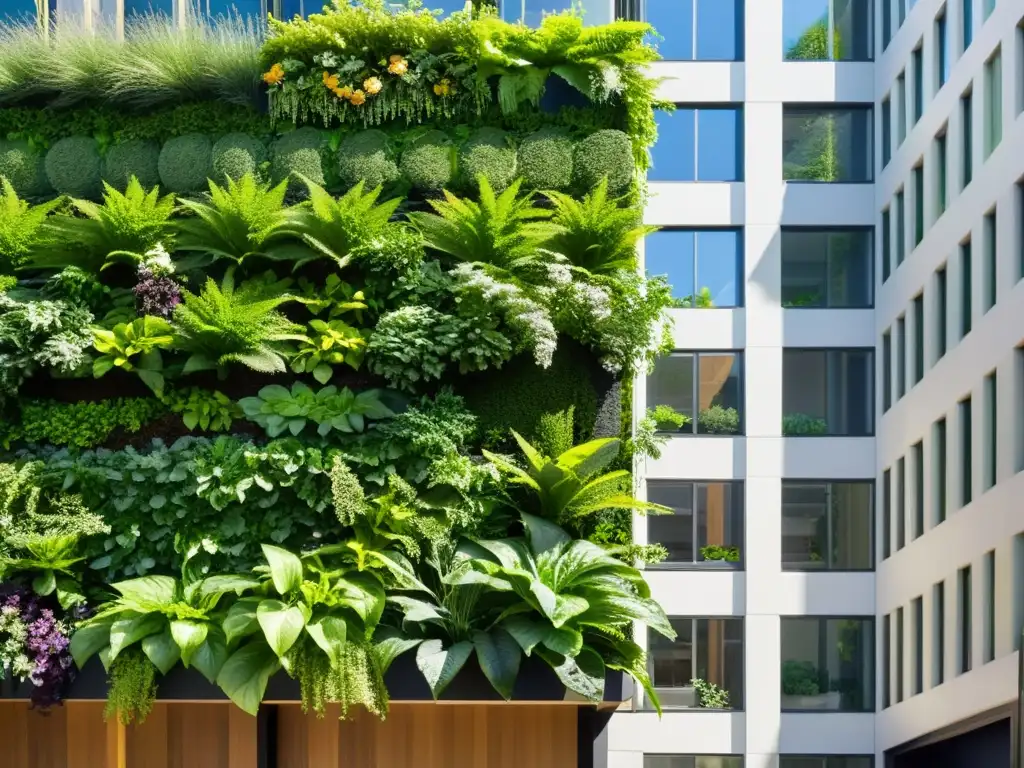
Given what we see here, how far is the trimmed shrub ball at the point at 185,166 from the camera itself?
45.7 ft

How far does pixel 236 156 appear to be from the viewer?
45.5ft

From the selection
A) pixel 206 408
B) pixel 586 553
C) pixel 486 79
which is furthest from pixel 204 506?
pixel 486 79

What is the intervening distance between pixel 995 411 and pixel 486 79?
12.2 metres

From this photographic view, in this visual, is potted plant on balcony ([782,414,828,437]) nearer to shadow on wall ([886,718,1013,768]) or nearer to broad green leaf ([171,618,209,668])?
shadow on wall ([886,718,1013,768])

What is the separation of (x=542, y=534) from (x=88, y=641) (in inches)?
145

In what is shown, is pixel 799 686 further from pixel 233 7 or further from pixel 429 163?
pixel 429 163

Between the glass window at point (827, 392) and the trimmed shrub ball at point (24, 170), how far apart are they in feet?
66.5

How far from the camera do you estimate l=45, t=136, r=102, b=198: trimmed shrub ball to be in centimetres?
1407

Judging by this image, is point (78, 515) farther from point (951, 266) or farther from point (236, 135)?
point (951, 266)

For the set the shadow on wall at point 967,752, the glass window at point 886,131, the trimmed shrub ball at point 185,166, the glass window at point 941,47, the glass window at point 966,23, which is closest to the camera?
the trimmed shrub ball at point 185,166

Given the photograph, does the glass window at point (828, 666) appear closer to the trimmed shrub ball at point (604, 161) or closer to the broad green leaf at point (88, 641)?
the trimmed shrub ball at point (604, 161)

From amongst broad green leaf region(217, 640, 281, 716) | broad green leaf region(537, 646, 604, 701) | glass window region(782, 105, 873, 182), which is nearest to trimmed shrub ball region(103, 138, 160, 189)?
broad green leaf region(217, 640, 281, 716)

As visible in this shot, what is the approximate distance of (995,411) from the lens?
2297cm

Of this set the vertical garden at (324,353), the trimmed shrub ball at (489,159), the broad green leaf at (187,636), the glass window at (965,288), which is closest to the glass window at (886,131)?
the glass window at (965,288)
